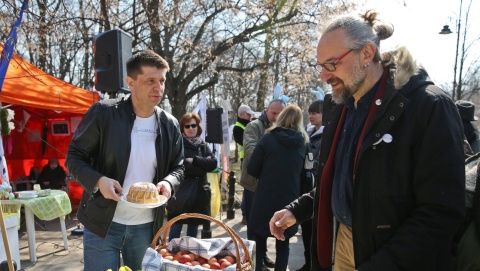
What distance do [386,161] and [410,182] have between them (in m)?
0.11

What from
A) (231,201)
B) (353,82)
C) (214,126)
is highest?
(353,82)

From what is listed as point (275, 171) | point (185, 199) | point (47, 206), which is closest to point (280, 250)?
point (275, 171)

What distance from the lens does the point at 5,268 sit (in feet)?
13.6

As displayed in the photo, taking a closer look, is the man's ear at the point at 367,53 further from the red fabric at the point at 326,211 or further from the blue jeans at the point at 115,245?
the blue jeans at the point at 115,245

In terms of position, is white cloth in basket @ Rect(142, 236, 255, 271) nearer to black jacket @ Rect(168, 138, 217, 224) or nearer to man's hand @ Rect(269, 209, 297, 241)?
man's hand @ Rect(269, 209, 297, 241)

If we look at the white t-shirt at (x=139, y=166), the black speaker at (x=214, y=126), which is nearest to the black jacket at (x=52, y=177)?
the black speaker at (x=214, y=126)

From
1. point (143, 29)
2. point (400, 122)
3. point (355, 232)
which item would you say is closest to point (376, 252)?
point (355, 232)

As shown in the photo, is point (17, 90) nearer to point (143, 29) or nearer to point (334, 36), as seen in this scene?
point (334, 36)

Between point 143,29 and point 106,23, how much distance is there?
1894mm

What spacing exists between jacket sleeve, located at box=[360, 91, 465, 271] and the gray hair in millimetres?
364

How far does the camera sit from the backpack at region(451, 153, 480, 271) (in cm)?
151

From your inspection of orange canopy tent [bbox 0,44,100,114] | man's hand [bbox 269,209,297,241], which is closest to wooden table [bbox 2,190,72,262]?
orange canopy tent [bbox 0,44,100,114]

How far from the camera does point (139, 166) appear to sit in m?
2.44

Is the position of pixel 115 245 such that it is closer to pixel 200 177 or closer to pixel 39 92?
pixel 200 177
